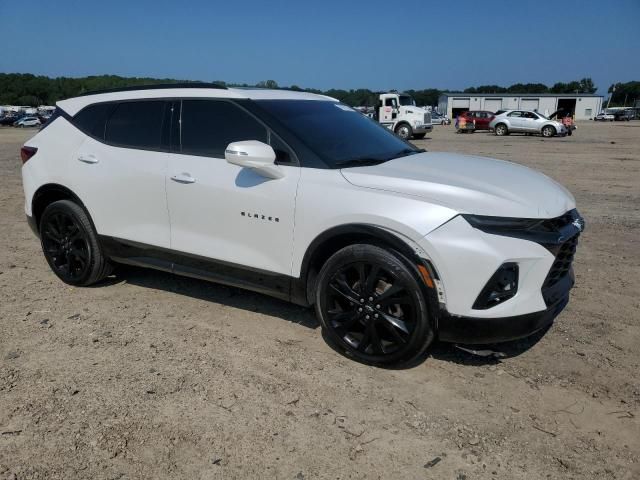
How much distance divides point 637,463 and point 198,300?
3320 mm

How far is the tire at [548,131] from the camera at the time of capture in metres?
29.6

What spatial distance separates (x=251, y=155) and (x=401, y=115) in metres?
26.0

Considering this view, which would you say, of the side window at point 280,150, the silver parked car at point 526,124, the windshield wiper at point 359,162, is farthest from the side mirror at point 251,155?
the silver parked car at point 526,124

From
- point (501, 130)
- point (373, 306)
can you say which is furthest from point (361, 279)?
point (501, 130)

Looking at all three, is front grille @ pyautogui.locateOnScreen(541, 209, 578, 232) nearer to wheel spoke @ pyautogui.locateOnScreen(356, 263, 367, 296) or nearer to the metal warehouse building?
wheel spoke @ pyautogui.locateOnScreen(356, 263, 367, 296)

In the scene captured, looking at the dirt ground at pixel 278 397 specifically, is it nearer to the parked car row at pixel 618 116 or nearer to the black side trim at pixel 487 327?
the black side trim at pixel 487 327

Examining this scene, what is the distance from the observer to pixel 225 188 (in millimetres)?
3639

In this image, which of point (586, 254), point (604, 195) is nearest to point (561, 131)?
point (604, 195)

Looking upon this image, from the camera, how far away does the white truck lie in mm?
27906

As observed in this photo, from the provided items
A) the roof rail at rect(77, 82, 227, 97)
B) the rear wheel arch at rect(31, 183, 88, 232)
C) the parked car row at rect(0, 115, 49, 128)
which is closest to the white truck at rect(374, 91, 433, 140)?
the roof rail at rect(77, 82, 227, 97)

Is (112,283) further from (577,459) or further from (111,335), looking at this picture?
(577,459)

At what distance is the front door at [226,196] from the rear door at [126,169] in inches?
6.7

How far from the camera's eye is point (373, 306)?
3.20 metres

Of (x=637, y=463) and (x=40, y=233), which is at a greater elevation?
(x=40, y=233)
